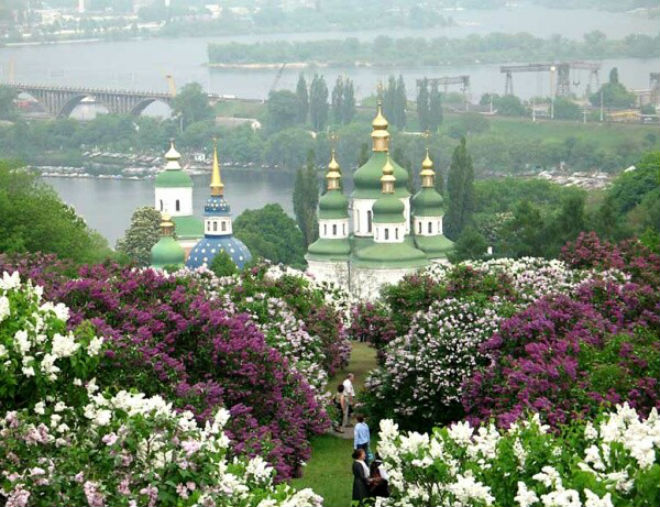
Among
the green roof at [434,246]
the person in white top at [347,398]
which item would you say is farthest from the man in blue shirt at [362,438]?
the green roof at [434,246]

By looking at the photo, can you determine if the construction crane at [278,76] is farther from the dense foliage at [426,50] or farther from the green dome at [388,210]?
the green dome at [388,210]

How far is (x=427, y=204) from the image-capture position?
41.1 meters

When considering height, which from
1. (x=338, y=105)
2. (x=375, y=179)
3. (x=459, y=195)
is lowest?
(x=338, y=105)

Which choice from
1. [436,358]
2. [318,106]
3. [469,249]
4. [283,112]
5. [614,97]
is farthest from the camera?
[614,97]

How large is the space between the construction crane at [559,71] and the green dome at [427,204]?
2730 inches

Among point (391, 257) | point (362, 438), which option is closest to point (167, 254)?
point (391, 257)

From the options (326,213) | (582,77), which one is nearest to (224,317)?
(326,213)

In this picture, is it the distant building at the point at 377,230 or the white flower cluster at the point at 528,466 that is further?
the distant building at the point at 377,230

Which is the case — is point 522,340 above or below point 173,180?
above

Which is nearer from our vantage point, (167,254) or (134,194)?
(167,254)

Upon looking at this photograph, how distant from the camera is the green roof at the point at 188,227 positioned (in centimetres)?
4641

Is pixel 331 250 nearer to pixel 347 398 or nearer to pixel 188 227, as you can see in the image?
pixel 188 227

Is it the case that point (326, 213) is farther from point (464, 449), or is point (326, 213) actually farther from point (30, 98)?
point (30, 98)

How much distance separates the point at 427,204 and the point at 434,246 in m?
0.82
